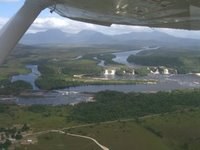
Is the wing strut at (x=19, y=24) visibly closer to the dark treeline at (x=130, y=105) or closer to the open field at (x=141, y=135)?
the open field at (x=141, y=135)

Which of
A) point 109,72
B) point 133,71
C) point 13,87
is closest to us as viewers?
point 13,87

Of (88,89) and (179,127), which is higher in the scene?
(88,89)

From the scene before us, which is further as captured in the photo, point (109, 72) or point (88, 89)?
point (109, 72)

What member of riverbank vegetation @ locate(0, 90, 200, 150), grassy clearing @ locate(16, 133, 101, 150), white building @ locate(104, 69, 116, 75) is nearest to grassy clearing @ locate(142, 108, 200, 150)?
riverbank vegetation @ locate(0, 90, 200, 150)

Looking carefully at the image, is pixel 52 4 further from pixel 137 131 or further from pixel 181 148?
pixel 137 131

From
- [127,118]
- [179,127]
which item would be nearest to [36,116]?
[127,118]

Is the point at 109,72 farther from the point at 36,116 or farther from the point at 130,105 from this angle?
the point at 36,116

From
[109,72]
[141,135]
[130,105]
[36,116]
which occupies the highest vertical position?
[109,72]

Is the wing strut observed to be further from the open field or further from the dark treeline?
the dark treeline
